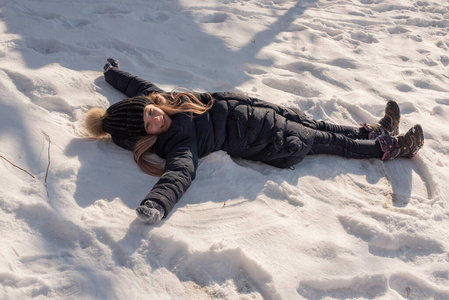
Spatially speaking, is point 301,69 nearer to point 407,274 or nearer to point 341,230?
point 341,230

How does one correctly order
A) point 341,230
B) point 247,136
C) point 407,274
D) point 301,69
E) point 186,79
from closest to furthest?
point 407,274, point 341,230, point 247,136, point 186,79, point 301,69

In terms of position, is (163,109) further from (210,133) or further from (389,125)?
(389,125)

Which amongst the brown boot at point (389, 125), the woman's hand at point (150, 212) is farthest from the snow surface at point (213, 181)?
the brown boot at point (389, 125)

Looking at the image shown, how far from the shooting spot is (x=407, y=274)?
1.93 meters

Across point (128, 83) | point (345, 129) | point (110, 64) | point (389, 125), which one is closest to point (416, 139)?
point (389, 125)

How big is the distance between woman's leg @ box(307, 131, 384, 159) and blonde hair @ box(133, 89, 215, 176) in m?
0.87

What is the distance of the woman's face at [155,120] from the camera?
7.72ft

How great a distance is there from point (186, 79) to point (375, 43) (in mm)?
2364

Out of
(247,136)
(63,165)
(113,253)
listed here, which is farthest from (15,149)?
(247,136)

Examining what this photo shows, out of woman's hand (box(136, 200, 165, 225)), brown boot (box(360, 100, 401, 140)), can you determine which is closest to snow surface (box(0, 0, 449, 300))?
woman's hand (box(136, 200, 165, 225))

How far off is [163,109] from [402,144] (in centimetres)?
174

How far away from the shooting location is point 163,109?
97.2 inches

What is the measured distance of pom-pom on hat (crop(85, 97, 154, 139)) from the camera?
238cm

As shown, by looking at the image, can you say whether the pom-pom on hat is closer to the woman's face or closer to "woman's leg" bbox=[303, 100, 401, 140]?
the woman's face
